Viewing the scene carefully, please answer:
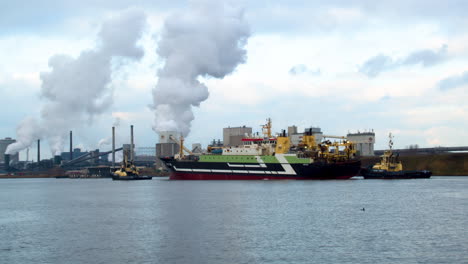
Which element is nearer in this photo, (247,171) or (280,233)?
(280,233)

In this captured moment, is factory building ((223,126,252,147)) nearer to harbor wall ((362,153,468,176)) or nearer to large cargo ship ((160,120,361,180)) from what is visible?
harbor wall ((362,153,468,176))

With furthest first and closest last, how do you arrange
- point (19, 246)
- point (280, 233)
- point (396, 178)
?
point (396, 178) < point (280, 233) < point (19, 246)

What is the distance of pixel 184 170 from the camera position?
117812 mm

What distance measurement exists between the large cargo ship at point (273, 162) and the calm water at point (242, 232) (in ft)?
153

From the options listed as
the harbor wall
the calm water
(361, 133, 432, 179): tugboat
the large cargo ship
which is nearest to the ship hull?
the large cargo ship

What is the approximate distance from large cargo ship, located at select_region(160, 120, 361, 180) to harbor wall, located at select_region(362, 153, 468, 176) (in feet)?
190

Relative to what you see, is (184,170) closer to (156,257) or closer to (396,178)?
(396,178)

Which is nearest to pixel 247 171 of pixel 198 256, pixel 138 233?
pixel 138 233

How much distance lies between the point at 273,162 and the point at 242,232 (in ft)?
227

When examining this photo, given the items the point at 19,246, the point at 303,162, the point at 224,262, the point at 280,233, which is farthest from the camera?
the point at 303,162

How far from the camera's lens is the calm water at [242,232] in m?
30.5

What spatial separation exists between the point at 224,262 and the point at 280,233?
957 centimetres

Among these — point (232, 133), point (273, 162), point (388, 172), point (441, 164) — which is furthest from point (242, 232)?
point (232, 133)

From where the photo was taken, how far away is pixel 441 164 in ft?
543
